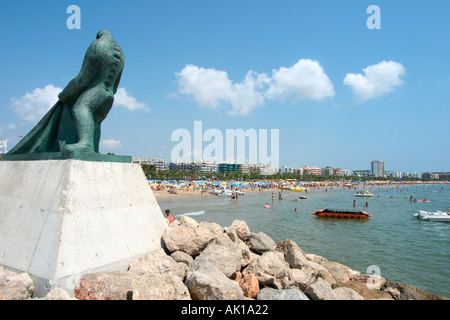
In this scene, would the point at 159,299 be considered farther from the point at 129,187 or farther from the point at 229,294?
the point at 129,187

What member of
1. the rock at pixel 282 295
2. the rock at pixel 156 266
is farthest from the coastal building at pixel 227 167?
the rock at pixel 282 295

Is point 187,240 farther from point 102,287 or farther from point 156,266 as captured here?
point 102,287

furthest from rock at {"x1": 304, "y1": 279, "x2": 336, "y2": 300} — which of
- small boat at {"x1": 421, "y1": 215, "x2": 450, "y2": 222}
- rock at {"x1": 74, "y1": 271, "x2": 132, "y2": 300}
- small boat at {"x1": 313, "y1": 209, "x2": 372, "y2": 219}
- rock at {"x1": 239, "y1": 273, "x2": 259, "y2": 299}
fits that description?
small boat at {"x1": 421, "y1": 215, "x2": 450, "y2": 222}

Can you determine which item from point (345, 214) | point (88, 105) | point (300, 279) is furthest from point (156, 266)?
point (345, 214)

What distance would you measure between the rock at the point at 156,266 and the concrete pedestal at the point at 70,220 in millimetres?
254

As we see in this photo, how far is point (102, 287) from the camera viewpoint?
356 cm

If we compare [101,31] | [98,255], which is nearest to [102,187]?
[98,255]

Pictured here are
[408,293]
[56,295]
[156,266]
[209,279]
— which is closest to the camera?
[56,295]

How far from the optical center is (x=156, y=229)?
5402mm

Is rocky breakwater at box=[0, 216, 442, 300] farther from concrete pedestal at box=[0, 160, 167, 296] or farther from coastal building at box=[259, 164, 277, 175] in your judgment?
coastal building at box=[259, 164, 277, 175]

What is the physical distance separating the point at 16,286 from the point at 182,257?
2368 mm

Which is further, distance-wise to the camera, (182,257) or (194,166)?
(194,166)

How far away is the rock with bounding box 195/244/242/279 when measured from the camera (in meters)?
4.53

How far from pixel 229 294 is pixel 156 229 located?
2367 millimetres
